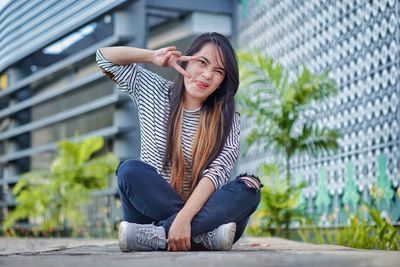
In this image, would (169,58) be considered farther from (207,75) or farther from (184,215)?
(184,215)

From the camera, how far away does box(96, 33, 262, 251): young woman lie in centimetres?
223

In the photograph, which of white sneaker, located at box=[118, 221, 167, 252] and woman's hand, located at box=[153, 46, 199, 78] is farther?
woman's hand, located at box=[153, 46, 199, 78]

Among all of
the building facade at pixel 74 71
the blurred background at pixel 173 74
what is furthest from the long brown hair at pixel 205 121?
the building facade at pixel 74 71

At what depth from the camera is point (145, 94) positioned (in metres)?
2.47

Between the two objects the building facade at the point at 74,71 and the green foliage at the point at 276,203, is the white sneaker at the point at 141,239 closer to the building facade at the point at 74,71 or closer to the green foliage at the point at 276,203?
the green foliage at the point at 276,203

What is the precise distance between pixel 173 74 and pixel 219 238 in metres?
8.75

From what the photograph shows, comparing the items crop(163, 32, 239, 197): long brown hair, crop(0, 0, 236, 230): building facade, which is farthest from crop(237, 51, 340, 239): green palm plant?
crop(163, 32, 239, 197): long brown hair

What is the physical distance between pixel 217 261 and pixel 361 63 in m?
5.13

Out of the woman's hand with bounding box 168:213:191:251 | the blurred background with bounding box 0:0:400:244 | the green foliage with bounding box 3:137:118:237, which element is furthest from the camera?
the green foliage with bounding box 3:137:118:237

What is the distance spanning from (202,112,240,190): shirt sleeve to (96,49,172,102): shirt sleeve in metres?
0.29

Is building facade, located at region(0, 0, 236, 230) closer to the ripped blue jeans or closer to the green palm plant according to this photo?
the green palm plant

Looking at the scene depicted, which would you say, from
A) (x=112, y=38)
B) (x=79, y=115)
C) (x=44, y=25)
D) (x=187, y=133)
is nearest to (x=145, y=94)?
(x=187, y=133)

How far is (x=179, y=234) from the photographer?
7.04ft

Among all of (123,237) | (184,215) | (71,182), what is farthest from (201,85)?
(71,182)
